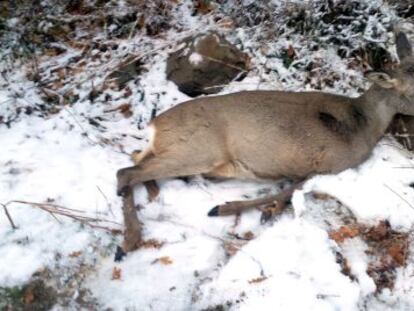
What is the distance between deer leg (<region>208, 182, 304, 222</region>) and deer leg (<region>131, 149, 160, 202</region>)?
52cm

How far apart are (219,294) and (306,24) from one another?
11.1ft

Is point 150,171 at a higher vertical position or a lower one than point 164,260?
higher

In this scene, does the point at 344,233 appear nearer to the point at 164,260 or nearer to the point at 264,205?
the point at 264,205

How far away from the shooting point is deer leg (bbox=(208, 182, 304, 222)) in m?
4.73

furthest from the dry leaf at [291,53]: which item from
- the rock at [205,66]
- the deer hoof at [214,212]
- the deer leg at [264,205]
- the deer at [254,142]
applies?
the deer hoof at [214,212]

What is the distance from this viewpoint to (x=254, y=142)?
4.95 m

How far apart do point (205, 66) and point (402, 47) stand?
6.22 feet

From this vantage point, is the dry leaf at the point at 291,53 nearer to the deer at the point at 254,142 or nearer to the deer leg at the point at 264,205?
the deer at the point at 254,142

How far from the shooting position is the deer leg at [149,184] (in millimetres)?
4953

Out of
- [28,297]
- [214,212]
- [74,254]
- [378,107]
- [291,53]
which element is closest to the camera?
[28,297]

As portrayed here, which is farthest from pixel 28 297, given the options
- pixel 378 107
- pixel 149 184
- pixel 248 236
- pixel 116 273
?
pixel 378 107

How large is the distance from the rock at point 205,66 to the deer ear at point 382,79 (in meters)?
1.58

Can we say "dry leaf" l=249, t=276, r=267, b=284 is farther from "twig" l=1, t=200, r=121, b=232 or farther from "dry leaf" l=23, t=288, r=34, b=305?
"dry leaf" l=23, t=288, r=34, b=305

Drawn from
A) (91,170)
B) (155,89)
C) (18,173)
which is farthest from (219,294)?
(155,89)
